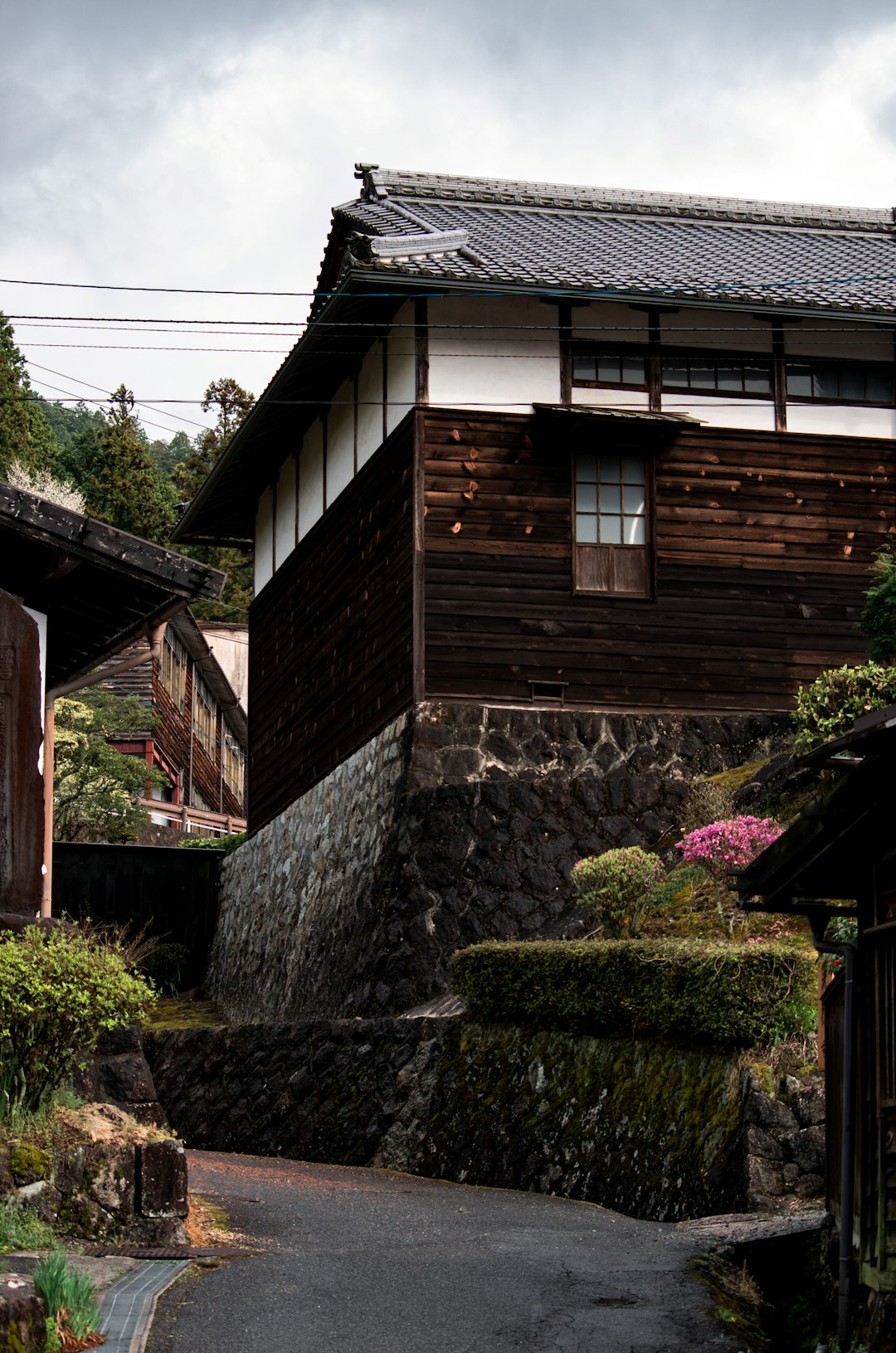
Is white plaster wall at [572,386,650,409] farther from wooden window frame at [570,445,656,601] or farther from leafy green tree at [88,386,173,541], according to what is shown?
leafy green tree at [88,386,173,541]

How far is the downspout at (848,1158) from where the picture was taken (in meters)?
10.3

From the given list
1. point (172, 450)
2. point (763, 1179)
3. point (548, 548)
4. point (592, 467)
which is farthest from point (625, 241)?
point (172, 450)

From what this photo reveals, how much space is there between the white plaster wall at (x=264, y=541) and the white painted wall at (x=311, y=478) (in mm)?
2100

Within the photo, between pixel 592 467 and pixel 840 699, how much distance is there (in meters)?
5.91

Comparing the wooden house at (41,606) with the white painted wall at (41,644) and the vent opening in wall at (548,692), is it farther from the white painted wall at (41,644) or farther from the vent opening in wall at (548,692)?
the vent opening in wall at (548,692)

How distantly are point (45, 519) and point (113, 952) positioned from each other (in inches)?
129

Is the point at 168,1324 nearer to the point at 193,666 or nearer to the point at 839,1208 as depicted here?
the point at 839,1208

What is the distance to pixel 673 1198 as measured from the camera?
47.0 feet

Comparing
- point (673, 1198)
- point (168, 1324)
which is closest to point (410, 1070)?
point (673, 1198)

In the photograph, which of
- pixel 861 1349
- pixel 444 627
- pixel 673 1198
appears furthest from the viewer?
pixel 444 627

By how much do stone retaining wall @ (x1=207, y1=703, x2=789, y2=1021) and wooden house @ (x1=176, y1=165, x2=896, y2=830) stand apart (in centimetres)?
52

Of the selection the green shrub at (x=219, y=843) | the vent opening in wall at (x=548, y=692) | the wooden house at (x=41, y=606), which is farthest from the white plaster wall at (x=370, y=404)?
the wooden house at (x=41, y=606)

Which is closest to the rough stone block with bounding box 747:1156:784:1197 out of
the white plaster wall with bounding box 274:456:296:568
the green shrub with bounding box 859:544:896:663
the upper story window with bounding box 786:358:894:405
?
the green shrub with bounding box 859:544:896:663

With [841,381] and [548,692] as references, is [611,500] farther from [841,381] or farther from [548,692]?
[841,381]
